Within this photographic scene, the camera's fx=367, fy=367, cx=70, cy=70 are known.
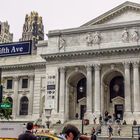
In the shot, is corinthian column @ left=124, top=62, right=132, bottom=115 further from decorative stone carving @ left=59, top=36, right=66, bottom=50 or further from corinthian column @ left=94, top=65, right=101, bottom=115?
decorative stone carving @ left=59, top=36, right=66, bottom=50

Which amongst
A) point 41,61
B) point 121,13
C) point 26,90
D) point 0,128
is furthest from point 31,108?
point 0,128

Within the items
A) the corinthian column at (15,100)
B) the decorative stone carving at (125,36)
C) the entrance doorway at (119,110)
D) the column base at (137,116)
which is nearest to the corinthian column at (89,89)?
the entrance doorway at (119,110)

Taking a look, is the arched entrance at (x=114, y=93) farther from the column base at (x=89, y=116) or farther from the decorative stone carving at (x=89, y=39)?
the decorative stone carving at (x=89, y=39)

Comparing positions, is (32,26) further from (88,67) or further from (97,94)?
(97,94)

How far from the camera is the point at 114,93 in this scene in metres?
57.3

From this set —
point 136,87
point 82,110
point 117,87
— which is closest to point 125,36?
point 136,87

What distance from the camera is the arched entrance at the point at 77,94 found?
191 ft

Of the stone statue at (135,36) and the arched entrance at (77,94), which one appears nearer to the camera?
the stone statue at (135,36)

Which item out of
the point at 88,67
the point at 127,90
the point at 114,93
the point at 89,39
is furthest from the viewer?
the point at 114,93

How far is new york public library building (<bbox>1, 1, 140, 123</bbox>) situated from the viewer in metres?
52.5

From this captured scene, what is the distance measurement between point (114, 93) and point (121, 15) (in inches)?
487

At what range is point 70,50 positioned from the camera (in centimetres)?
5709

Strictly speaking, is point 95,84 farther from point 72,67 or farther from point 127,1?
point 127,1

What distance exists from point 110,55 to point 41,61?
14.8 meters
